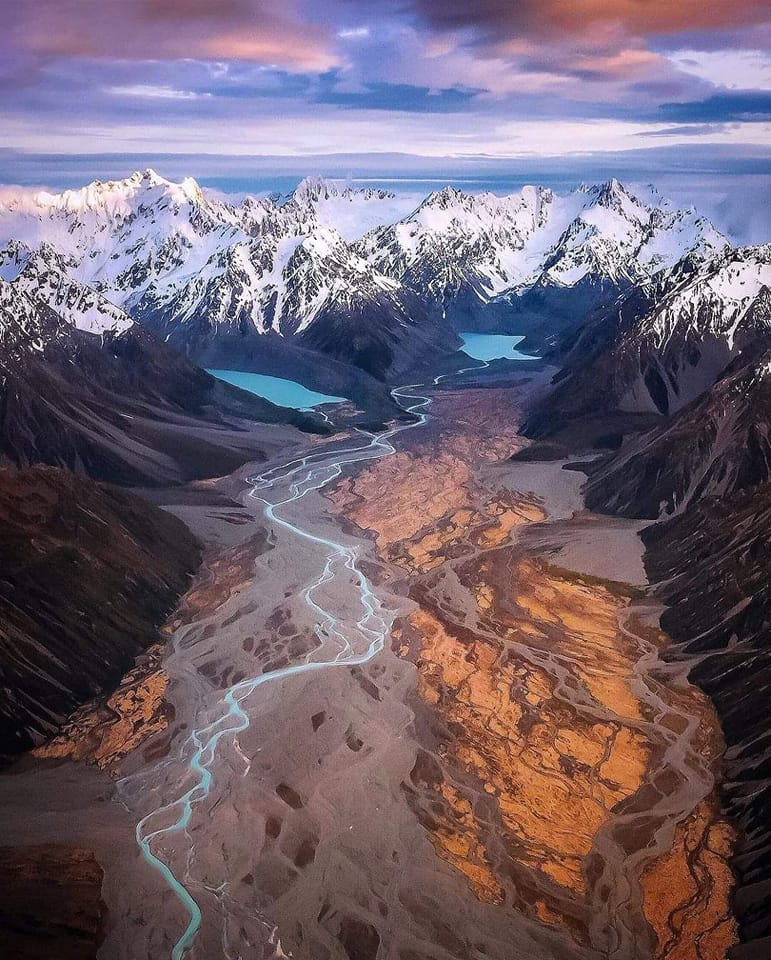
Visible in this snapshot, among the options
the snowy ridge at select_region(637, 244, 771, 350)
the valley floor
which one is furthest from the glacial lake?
the valley floor

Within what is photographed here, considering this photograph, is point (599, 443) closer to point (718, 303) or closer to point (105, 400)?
point (718, 303)

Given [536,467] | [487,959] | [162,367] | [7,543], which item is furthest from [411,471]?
[487,959]

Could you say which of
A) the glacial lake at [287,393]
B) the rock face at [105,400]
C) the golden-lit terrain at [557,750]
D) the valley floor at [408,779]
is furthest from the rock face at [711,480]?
the rock face at [105,400]

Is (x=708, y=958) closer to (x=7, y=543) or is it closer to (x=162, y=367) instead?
(x=7, y=543)

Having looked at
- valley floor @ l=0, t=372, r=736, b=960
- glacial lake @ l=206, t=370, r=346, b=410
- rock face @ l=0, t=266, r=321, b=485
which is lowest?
valley floor @ l=0, t=372, r=736, b=960

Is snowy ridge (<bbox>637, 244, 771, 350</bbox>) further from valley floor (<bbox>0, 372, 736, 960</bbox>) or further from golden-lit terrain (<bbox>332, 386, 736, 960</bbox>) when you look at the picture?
valley floor (<bbox>0, 372, 736, 960</bbox>)

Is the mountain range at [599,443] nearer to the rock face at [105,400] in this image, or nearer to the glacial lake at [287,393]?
the rock face at [105,400]

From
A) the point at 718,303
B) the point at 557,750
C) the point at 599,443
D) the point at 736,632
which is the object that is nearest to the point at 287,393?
the point at 599,443
